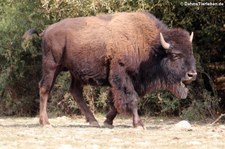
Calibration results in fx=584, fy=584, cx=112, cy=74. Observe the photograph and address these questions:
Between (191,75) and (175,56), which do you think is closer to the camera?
(191,75)

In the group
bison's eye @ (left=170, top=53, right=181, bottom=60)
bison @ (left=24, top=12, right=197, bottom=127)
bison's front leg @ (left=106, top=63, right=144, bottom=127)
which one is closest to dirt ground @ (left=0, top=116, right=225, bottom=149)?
bison's front leg @ (left=106, top=63, right=144, bottom=127)

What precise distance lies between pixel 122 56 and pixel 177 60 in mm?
1120

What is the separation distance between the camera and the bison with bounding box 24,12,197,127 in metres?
11.9

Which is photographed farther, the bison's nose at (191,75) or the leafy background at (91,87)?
the leafy background at (91,87)

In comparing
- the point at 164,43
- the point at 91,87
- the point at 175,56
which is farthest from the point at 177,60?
the point at 91,87

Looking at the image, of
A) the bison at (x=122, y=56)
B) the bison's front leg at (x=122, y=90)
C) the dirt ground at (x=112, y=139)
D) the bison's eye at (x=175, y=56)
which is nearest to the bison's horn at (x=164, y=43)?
the bison at (x=122, y=56)

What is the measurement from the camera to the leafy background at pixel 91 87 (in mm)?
16188

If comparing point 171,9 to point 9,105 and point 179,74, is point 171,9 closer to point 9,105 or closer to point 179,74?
point 179,74

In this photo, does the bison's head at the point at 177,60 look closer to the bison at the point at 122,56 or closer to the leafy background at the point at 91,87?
the bison at the point at 122,56

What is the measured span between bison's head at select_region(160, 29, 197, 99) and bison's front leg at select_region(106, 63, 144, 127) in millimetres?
837

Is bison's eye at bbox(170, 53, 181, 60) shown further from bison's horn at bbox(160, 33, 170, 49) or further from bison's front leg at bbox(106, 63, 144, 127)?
bison's front leg at bbox(106, 63, 144, 127)

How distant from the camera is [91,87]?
18.3 metres

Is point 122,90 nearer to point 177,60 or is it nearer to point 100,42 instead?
point 100,42

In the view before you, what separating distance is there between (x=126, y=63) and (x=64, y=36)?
168 cm
